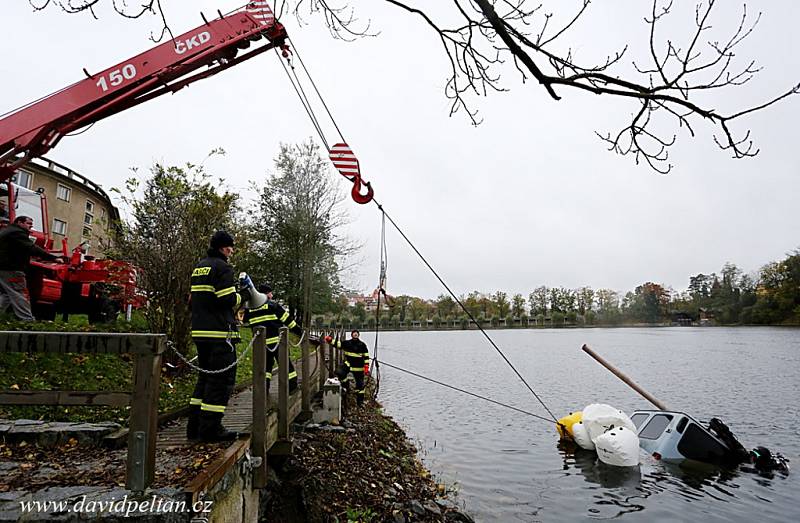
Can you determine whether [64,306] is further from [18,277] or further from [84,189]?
[84,189]

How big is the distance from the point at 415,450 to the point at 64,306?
7.77 meters

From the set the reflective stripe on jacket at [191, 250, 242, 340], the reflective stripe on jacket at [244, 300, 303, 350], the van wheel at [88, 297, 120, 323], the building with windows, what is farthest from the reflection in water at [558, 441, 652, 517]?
the building with windows

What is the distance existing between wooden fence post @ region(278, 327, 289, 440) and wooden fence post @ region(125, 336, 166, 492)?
103 inches

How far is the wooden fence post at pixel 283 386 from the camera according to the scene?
5863 millimetres

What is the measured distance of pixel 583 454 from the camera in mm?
11898

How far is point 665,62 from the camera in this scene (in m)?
3.05

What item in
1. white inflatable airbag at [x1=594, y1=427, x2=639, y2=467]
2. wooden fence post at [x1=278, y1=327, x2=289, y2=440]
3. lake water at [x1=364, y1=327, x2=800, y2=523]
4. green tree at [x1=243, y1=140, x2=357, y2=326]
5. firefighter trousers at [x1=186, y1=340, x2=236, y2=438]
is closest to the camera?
firefighter trousers at [x1=186, y1=340, x2=236, y2=438]

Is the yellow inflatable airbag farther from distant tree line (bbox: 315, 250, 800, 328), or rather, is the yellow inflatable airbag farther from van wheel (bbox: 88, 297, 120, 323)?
distant tree line (bbox: 315, 250, 800, 328)

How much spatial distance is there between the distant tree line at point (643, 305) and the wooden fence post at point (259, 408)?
54.1 metres

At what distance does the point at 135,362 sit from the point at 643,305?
106415 millimetres

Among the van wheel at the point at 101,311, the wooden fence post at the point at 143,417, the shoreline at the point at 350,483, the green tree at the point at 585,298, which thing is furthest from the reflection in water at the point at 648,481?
the green tree at the point at 585,298

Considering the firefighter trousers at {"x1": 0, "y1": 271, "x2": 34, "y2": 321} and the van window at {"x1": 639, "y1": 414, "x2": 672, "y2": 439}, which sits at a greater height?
the firefighter trousers at {"x1": 0, "y1": 271, "x2": 34, "y2": 321}

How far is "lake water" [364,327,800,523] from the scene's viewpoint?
30.0 ft

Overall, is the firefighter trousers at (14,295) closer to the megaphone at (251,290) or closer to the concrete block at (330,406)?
the megaphone at (251,290)
